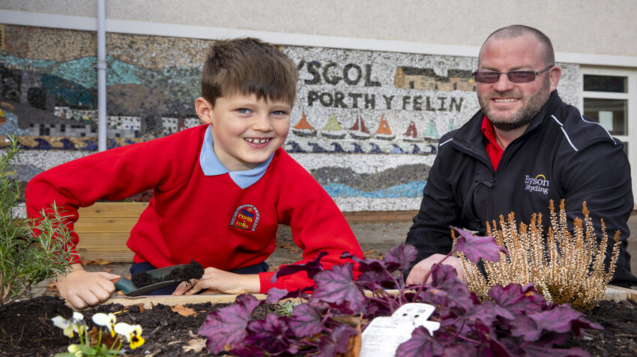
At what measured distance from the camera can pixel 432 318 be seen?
1217 millimetres

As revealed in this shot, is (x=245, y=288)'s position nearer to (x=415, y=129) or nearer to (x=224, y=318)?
(x=224, y=318)

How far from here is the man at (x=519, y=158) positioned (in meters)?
2.54

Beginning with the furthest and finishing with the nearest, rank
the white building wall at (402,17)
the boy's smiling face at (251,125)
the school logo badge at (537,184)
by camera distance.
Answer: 1. the white building wall at (402,17)
2. the school logo badge at (537,184)
3. the boy's smiling face at (251,125)

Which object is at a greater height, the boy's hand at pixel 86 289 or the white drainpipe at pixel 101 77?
the white drainpipe at pixel 101 77

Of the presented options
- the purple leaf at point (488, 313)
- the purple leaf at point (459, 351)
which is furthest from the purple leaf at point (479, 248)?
the purple leaf at point (459, 351)

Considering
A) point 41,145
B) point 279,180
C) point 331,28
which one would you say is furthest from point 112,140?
point 279,180

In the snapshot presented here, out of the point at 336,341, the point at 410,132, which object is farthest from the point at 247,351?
the point at 410,132

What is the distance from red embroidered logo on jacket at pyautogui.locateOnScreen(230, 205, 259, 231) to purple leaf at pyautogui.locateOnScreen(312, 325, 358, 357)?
5.10 feet

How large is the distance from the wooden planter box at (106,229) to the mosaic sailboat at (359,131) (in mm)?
4337

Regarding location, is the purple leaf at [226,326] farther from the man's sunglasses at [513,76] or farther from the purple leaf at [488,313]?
the man's sunglasses at [513,76]

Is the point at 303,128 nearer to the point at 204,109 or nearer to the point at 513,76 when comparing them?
the point at 513,76

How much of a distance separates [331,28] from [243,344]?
851cm

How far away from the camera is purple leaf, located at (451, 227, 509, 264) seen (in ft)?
3.95

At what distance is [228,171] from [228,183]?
0.07m
